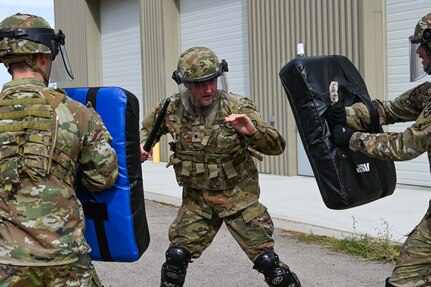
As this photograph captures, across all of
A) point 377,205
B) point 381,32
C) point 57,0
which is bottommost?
point 377,205

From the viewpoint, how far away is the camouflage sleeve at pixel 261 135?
13.1 feet

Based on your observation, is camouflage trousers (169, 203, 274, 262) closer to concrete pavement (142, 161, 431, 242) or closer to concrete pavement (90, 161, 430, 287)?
concrete pavement (90, 161, 430, 287)

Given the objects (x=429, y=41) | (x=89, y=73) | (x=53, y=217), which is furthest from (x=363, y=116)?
(x=89, y=73)

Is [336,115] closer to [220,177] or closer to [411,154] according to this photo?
[411,154]

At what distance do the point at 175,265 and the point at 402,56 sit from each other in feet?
22.0

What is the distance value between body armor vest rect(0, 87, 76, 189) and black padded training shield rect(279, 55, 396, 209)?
164 centimetres

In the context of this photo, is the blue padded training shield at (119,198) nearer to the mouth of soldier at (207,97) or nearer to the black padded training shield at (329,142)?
the mouth of soldier at (207,97)

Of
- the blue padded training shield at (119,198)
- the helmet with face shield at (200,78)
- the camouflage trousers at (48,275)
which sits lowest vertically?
the camouflage trousers at (48,275)

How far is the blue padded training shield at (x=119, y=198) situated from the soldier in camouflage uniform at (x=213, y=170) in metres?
0.75

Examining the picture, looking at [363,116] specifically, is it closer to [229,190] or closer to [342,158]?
[342,158]

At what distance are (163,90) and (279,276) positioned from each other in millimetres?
11131

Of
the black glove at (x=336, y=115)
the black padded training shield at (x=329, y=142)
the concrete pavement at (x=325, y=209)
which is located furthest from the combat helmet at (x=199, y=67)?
the concrete pavement at (x=325, y=209)

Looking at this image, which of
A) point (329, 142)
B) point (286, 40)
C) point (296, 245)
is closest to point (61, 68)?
point (329, 142)

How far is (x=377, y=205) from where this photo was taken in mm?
8180
